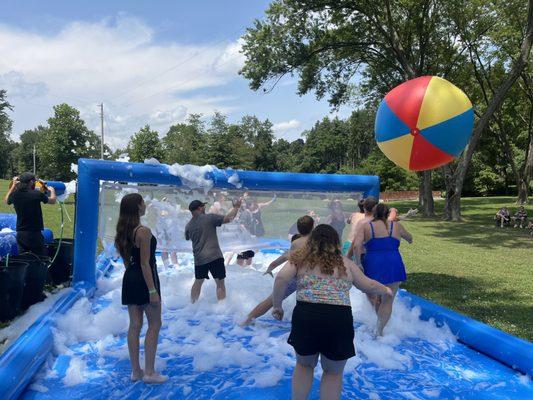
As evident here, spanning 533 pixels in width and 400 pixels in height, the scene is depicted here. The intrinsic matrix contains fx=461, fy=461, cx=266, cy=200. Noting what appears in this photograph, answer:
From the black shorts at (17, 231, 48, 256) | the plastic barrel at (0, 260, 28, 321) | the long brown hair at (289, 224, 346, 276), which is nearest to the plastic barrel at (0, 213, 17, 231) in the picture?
the black shorts at (17, 231, 48, 256)

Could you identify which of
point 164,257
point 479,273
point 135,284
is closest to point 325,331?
point 135,284

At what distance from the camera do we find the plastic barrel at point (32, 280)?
5.68m

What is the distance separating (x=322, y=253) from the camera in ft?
10.4

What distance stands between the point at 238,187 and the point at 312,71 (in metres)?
15.5

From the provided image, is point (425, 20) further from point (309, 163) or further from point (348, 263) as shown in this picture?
point (309, 163)

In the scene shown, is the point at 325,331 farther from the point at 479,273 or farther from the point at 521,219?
the point at 521,219

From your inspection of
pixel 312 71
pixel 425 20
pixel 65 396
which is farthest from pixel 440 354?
pixel 425 20

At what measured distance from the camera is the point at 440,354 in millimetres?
4844

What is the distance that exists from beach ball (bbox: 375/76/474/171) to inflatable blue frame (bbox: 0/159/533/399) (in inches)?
74.7

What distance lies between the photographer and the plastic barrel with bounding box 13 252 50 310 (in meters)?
5.68

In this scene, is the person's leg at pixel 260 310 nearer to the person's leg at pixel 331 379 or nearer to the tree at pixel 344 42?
the person's leg at pixel 331 379

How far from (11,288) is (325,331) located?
400 centimetres

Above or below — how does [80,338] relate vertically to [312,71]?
below

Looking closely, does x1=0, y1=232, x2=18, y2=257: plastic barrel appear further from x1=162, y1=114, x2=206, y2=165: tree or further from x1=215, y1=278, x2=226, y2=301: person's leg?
x1=162, y1=114, x2=206, y2=165: tree
